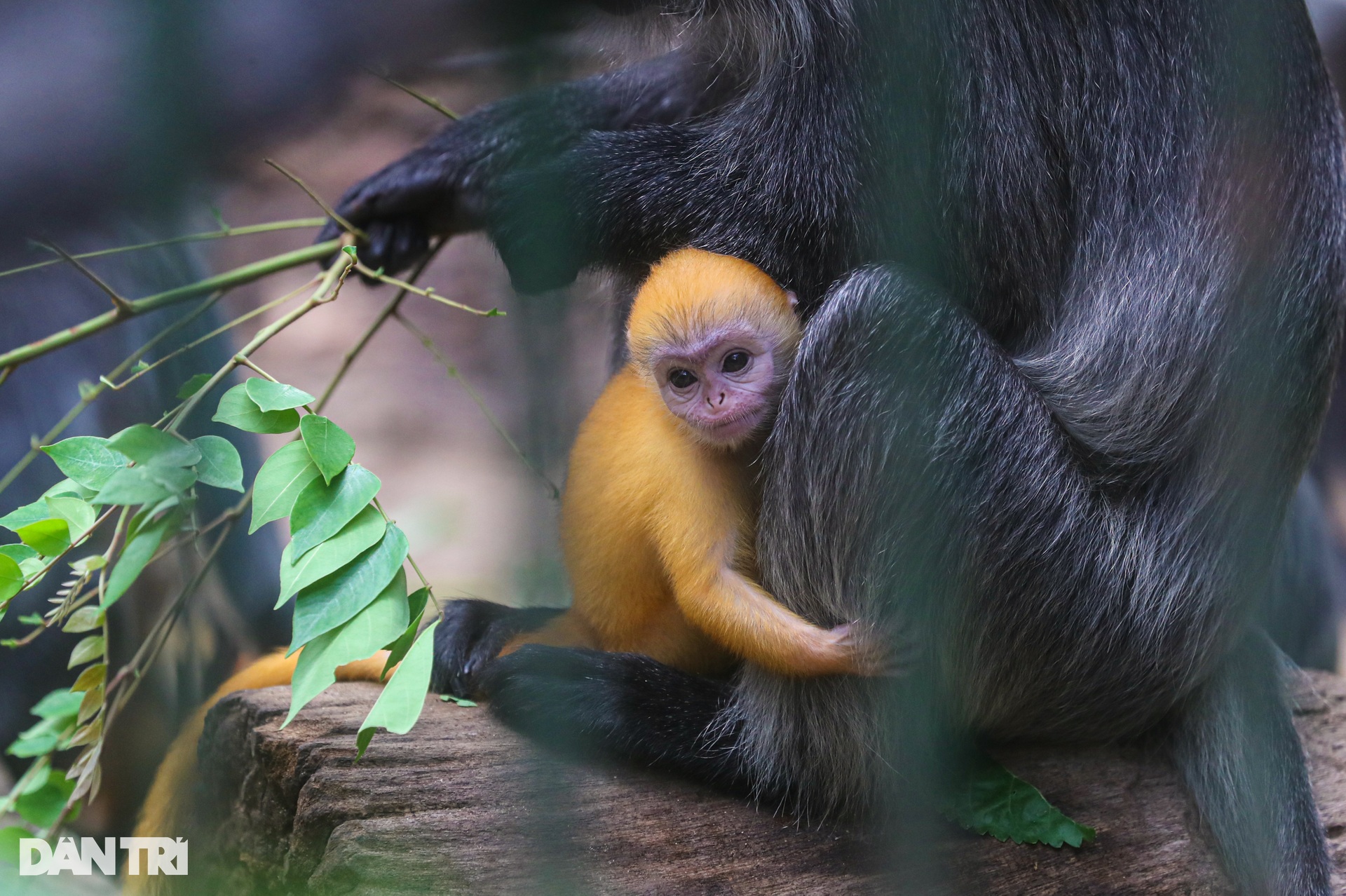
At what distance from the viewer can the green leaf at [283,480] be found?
5.96ft

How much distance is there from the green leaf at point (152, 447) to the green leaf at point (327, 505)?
0.21 m

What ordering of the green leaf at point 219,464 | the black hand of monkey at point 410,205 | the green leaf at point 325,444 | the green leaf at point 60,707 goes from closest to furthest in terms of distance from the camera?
the green leaf at point 219,464, the green leaf at point 325,444, the green leaf at point 60,707, the black hand of monkey at point 410,205

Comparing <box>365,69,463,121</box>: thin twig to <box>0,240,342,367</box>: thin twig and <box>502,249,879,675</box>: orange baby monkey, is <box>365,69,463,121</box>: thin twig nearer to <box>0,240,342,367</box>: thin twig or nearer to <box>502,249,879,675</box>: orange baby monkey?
<box>0,240,342,367</box>: thin twig

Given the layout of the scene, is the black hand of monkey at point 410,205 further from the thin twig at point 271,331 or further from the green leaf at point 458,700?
the green leaf at point 458,700

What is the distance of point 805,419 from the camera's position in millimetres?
1989

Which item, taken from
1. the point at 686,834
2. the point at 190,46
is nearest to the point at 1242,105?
the point at 686,834

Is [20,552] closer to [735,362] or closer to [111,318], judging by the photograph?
[111,318]

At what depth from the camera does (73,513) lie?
1.87 m

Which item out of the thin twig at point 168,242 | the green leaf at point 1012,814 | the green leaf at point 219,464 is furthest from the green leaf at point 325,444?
the green leaf at point 1012,814

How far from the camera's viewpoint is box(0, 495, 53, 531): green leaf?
184 centimetres

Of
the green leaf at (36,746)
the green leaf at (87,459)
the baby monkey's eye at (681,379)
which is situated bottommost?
the green leaf at (36,746)

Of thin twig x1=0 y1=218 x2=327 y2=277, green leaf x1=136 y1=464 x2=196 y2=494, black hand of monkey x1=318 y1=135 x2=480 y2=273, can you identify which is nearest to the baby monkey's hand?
green leaf x1=136 y1=464 x2=196 y2=494

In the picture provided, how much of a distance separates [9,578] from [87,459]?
0.96ft

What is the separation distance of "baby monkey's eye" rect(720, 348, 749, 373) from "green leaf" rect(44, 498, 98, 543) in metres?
1.23
